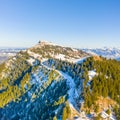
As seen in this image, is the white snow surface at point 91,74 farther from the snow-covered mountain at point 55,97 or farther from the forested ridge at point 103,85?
the forested ridge at point 103,85

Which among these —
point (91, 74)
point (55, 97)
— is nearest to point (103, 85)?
point (91, 74)

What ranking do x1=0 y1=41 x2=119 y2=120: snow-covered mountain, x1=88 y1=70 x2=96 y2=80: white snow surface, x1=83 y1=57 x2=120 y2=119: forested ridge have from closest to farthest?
1. x1=0 y1=41 x2=119 y2=120: snow-covered mountain
2. x1=83 y1=57 x2=120 y2=119: forested ridge
3. x1=88 y1=70 x2=96 y2=80: white snow surface

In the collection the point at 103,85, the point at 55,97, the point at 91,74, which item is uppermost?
the point at 91,74

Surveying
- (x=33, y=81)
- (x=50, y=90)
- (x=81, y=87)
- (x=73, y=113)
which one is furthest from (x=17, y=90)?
(x=73, y=113)

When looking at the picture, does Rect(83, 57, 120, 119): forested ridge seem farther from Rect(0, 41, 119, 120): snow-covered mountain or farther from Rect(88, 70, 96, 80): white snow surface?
Rect(88, 70, 96, 80): white snow surface

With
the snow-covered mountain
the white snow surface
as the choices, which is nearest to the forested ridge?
the snow-covered mountain

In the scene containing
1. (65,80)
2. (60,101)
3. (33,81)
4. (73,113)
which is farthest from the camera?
(33,81)

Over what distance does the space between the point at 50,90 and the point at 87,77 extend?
29.6 meters

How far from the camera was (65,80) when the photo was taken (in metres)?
148

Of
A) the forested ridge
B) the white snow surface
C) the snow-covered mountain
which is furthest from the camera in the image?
the white snow surface

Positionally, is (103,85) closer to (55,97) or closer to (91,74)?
(91,74)

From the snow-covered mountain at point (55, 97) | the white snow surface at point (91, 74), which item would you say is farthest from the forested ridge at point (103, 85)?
the white snow surface at point (91, 74)

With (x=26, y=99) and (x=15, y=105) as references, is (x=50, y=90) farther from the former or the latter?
(x=15, y=105)

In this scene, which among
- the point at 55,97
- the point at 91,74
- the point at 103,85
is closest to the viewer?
the point at 103,85
